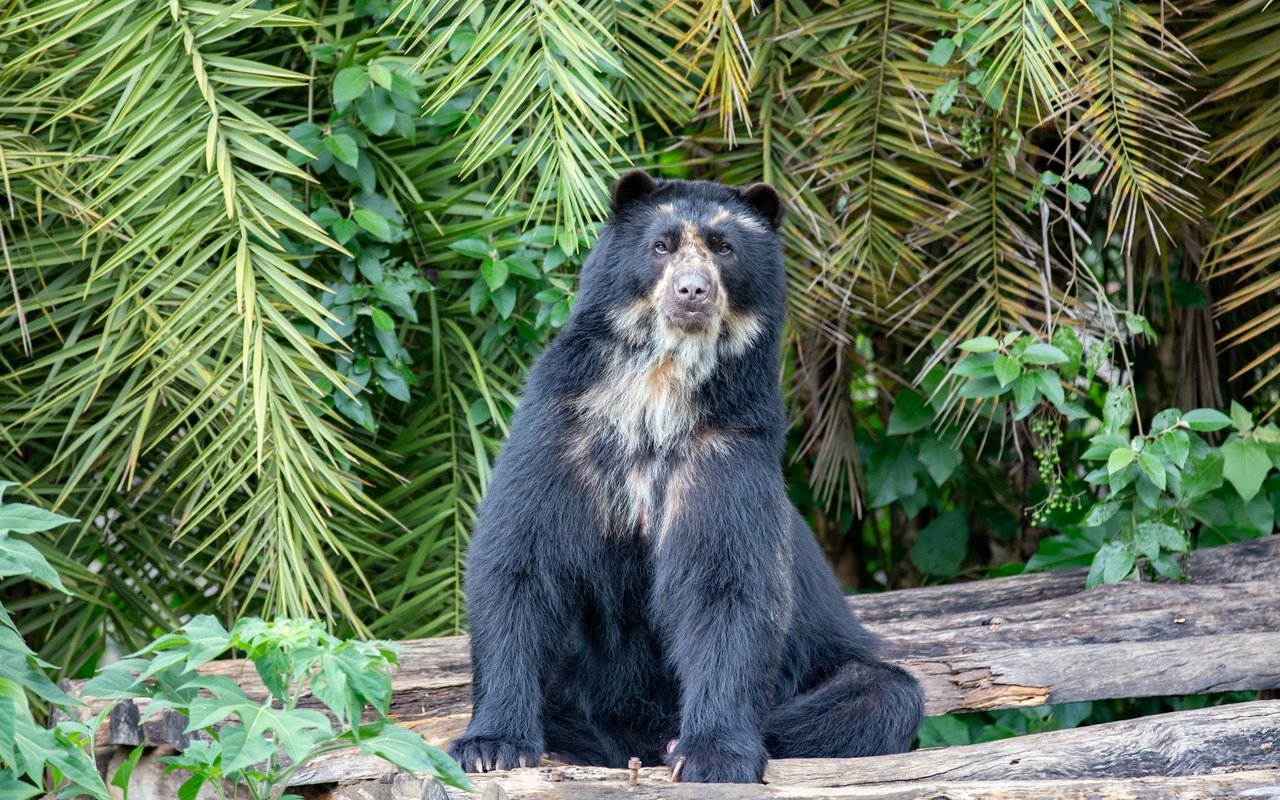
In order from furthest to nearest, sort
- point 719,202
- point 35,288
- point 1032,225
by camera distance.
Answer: point 1032,225
point 35,288
point 719,202

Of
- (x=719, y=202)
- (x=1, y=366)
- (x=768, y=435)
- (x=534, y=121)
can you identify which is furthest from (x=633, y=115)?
(x=1, y=366)

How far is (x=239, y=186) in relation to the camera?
4609mm

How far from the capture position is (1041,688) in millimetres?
4230

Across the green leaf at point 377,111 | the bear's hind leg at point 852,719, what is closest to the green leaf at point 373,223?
the green leaf at point 377,111

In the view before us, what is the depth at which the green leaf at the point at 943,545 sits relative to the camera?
6.65 m

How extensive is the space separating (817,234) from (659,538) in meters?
1.93

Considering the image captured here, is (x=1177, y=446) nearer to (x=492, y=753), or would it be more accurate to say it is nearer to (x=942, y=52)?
(x=942, y=52)

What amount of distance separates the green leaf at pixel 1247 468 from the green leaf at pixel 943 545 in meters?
1.72

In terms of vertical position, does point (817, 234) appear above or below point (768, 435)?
above

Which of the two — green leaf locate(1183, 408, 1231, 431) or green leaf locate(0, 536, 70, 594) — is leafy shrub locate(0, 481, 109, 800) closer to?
green leaf locate(0, 536, 70, 594)

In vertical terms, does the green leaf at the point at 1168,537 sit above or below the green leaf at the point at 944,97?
below

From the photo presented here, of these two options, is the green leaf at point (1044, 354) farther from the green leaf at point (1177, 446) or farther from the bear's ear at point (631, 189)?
the bear's ear at point (631, 189)

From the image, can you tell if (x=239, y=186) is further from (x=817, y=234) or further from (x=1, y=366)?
(x=817, y=234)

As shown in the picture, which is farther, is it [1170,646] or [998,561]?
[998,561]
